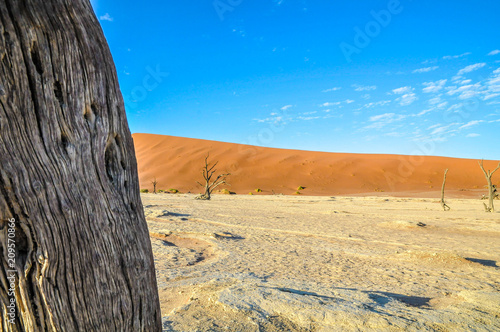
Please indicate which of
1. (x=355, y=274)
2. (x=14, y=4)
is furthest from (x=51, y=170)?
(x=355, y=274)

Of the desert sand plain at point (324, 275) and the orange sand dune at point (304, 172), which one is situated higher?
the orange sand dune at point (304, 172)

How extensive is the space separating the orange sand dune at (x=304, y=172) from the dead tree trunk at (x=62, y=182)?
30.4m

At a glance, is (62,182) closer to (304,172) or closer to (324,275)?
(324,275)

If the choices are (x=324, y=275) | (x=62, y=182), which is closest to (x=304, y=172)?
(x=324, y=275)

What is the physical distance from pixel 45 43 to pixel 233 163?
141 feet

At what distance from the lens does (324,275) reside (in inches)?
195

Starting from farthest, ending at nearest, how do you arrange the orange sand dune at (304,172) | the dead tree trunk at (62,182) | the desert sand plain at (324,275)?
the orange sand dune at (304,172)
the desert sand plain at (324,275)
the dead tree trunk at (62,182)

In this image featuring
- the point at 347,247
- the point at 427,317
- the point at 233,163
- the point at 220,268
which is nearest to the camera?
the point at 427,317

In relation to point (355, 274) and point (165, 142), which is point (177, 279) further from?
point (165, 142)

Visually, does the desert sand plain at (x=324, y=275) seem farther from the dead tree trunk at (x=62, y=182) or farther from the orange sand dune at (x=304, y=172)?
the orange sand dune at (x=304, y=172)

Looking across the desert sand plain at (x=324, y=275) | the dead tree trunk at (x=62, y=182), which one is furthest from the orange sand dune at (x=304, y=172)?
the dead tree trunk at (x=62, y=182)

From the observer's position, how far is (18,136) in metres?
1.29

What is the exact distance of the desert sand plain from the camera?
2.93m

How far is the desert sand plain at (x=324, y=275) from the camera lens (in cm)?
293
